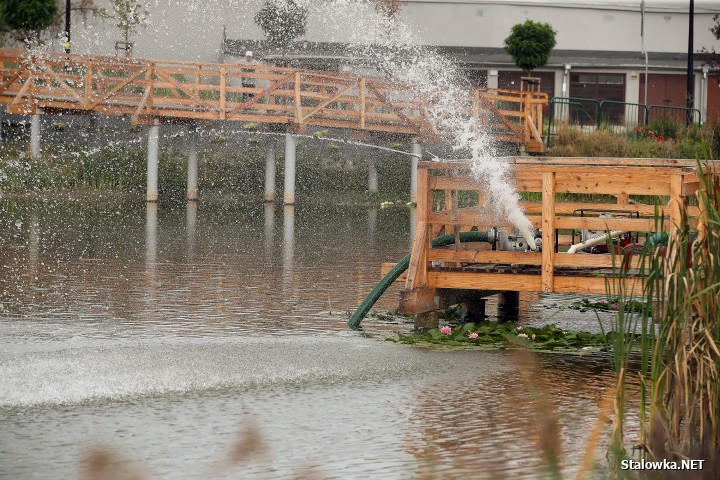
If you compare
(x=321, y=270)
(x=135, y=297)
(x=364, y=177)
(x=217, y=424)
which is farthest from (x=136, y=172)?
(x=217, y=424)

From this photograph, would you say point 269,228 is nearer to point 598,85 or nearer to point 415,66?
point 415,66

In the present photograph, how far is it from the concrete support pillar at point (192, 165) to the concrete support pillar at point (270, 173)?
182cm

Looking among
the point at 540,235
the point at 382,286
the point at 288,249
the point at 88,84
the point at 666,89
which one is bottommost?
the point at 382,286

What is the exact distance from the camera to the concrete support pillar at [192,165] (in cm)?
3462

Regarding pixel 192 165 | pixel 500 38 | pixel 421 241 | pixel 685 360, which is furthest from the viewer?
pixel 500 38

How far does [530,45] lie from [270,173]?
37.2 feet

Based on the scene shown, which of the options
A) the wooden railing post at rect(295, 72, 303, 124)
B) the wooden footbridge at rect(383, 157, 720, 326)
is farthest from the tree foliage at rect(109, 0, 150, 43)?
the wooden footbridge at rect(383, 157, 720, 326)

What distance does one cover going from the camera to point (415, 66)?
1794 inches

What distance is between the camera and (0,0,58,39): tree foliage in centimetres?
3869

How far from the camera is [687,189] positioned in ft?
38.6

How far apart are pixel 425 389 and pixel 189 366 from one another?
1939 millimetres

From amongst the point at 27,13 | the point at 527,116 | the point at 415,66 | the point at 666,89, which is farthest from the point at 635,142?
the point at 27,13

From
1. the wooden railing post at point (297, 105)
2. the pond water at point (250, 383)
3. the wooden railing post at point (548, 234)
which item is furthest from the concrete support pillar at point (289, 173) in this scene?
the wooden railing post at point (548, 234)

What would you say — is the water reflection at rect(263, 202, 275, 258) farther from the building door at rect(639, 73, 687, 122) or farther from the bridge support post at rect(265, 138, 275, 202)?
the building door at rect(639, 73, 687, 122)
